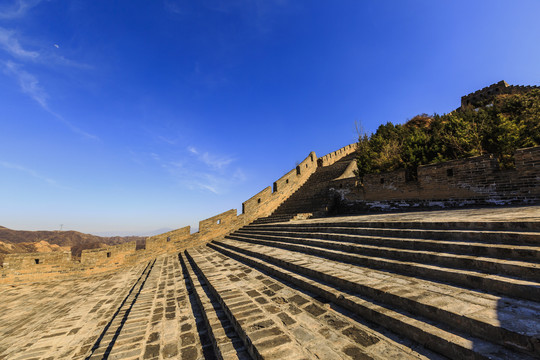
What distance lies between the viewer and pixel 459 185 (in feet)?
22.9

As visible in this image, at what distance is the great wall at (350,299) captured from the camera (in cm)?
186

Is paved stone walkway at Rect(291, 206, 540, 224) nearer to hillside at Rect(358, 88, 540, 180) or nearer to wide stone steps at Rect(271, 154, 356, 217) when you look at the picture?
hillside at Rect(358, 88, 540, 180)

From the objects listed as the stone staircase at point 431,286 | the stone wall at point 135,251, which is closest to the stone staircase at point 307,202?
the stone wall at point 135,251

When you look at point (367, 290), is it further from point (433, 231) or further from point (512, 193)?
point (512, 193)

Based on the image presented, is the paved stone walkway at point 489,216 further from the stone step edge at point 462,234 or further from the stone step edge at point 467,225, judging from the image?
the stone step edge at point 462,234

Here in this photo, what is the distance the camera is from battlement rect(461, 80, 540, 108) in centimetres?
1683

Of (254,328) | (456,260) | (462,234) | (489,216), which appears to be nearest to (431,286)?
(456,260)

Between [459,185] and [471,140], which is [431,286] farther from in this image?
[471,140]

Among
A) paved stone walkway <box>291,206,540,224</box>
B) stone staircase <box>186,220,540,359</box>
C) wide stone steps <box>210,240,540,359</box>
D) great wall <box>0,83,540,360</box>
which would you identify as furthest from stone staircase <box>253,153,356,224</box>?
wide stone steps <box>210,240,540,359</box>

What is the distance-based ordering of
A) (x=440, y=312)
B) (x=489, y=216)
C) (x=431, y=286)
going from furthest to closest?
(x=489, y=216) → (x=431, y=286) → (x=440, y=312)

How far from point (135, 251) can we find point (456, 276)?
1145 cm

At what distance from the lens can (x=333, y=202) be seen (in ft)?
37.5

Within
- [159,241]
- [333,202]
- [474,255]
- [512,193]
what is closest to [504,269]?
[474,255]

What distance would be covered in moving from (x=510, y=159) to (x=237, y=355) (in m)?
9.99
